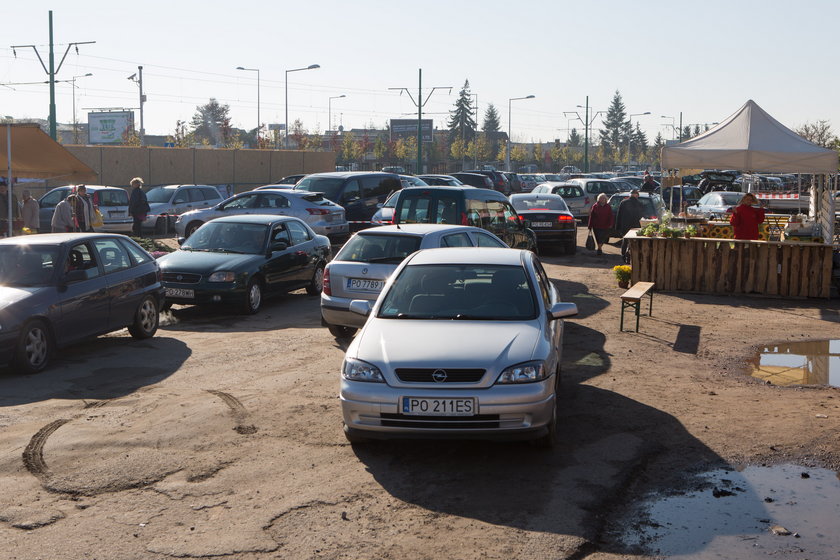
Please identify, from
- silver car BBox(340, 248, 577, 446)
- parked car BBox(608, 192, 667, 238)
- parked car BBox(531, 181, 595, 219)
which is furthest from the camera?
parked car BBox(531, 181, 595, 219)

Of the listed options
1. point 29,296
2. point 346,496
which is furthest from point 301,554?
point 29,296

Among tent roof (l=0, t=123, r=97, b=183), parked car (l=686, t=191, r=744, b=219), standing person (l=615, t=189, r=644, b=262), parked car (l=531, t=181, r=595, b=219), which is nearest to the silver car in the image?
tent roof (l=0, t=123, r=97, b=183)

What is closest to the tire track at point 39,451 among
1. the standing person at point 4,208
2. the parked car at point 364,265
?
the parked car at point 364,265

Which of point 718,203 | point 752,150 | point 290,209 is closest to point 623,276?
point 752,150

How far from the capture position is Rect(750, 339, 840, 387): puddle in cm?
1030

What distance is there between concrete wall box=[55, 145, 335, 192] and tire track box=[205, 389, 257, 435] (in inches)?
1065

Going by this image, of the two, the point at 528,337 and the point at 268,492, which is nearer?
the point at 268,492

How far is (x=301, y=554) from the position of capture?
207 inches

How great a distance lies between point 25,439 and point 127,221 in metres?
21.6

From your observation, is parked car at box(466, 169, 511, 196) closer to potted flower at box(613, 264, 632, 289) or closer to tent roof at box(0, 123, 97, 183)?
potted flower at box(613, 264, 632, 289)

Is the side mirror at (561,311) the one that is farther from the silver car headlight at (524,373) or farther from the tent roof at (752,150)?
the tent roof at (752,150)

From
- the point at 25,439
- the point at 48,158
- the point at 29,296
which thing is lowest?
the point at 25,439

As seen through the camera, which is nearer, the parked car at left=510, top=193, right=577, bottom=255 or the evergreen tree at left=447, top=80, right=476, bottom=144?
the parked car at left=510, top=193, right=577, bottom=255

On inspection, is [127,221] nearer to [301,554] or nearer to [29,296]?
[29,296]
